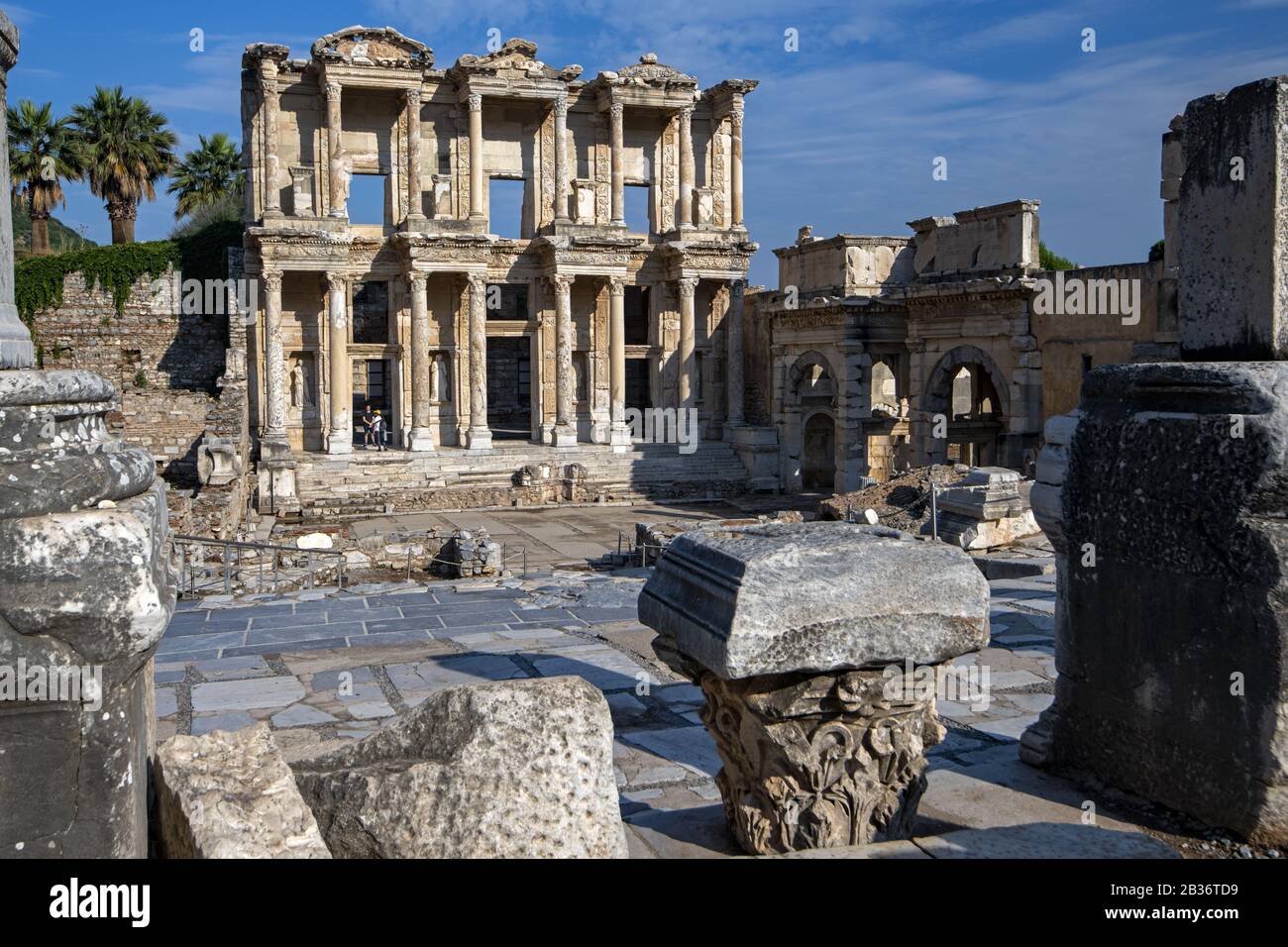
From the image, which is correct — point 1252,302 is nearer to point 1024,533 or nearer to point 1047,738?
point 1047,738

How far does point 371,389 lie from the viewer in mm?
37062

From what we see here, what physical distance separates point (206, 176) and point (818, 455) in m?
24.1

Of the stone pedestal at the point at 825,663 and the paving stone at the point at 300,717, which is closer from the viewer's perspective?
the stone pedestal at the point at 825,663

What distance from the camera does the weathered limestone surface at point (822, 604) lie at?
360cm

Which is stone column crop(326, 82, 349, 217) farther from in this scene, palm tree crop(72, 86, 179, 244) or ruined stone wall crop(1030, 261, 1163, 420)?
ruined stone wall crop(1030, 261, 1163, 420)

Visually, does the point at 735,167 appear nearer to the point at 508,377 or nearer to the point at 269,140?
the point at 508,377

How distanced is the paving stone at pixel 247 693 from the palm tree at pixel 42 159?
31.8 m

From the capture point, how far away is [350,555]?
55.8 feet

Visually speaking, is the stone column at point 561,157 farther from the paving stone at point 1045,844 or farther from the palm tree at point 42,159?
the paving stone at point 1045,844

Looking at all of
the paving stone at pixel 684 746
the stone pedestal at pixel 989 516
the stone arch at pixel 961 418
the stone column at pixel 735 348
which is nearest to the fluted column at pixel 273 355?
the stone column at pixel 735 348

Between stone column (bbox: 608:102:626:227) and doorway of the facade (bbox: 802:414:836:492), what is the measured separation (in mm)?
7401

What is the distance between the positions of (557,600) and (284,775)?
6.88 meters

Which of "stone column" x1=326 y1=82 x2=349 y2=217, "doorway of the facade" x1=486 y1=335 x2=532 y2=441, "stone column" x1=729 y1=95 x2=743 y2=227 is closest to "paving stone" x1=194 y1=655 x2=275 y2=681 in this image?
"stone column" x1=326 y1=82 x2=349 y2=217

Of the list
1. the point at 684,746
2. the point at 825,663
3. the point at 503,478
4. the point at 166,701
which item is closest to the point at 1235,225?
the point at 825,663
